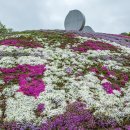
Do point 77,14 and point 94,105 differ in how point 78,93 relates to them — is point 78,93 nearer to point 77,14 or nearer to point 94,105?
point 94,105

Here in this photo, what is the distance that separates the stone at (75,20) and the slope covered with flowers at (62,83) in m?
11.2

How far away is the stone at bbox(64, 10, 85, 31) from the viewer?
175 ft

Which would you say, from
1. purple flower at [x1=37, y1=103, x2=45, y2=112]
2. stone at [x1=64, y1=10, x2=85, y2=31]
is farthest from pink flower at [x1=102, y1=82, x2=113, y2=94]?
stone at [x1=64, y1=10, x2=85, y2=31]

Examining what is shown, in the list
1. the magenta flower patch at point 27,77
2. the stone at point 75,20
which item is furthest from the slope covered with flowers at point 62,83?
the stone at point 75,20

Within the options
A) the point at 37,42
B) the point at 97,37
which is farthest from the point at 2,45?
the point at 97,37

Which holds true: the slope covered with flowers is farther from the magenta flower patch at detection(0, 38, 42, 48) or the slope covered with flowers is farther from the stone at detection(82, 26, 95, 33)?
the stone at detection(82, 26, 95, 33)

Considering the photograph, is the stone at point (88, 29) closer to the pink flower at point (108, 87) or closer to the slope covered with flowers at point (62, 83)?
the slope covered with flowers at point (62, 83)

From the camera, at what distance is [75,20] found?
5447 centimetres

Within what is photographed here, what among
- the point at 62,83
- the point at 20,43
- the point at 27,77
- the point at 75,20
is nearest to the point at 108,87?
the point at 62,83

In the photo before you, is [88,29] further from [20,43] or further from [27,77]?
[27,77]

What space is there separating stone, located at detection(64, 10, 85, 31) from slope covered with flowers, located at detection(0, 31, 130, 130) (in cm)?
1116

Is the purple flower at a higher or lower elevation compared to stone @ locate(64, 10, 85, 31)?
lower

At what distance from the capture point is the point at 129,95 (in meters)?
28.5

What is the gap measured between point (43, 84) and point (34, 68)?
3.32m
